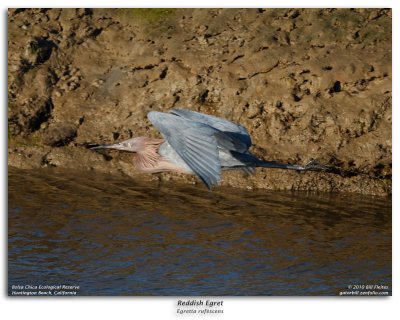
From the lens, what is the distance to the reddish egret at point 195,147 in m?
5.86

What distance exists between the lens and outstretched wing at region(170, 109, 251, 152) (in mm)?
6551

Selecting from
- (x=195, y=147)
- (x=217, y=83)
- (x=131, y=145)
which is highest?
(x=217, y=83)

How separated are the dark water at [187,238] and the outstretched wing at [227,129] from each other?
1.43m

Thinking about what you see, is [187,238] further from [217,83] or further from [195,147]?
[217,83]

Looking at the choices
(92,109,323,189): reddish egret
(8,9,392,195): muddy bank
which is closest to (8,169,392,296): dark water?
(8,9,392,195): muddy bank

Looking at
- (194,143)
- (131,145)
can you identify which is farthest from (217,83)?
(194,143)

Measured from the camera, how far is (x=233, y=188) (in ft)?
32.7

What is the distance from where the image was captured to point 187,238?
8.48m

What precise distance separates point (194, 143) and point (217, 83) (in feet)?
15.6

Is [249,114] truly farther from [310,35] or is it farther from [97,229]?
[97,229]

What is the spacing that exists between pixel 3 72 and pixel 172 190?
8.74ft

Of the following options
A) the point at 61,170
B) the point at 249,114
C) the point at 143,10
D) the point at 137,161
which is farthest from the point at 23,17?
the point at 137,161

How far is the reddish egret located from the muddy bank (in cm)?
298

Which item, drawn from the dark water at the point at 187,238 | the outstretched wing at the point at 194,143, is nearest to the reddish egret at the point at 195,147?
the outstretched wing at the point at 194,143
